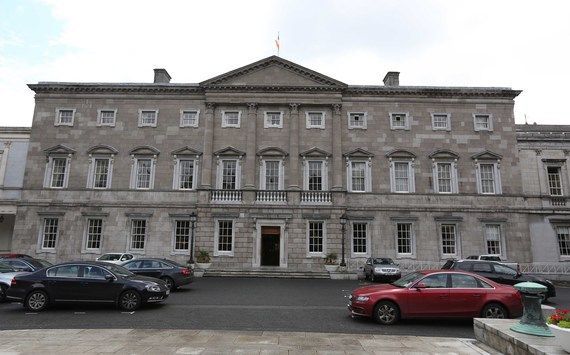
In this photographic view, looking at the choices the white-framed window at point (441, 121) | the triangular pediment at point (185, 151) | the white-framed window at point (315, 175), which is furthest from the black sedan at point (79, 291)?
the white-framed window at point (441, 121)

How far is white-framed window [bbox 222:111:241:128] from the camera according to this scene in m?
31.3

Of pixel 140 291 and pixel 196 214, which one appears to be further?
pixel 196 214

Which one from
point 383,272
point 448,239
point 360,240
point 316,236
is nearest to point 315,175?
point 316,236

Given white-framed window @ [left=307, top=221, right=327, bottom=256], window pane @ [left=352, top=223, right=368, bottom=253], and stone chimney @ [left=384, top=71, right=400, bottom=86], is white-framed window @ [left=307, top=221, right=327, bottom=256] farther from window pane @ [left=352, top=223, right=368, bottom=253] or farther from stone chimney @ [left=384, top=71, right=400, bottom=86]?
stone chimney @ [left=384, top=71, right=400, bottom=86]

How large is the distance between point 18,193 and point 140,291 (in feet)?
82.4

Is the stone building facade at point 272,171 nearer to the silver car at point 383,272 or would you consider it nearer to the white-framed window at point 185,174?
the white-framed window at point 185,174

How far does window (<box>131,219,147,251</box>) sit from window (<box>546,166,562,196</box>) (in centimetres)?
3213

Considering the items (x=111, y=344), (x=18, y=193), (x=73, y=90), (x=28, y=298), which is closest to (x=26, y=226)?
(x=18, y=193)

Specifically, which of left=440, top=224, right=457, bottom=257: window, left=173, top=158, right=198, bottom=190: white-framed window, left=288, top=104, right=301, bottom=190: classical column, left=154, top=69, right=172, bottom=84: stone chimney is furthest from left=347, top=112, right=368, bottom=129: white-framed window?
left=154, top=69, right=172, bottom=84: stone chimney

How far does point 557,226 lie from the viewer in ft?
99.0

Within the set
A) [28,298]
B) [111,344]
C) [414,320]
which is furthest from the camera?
[28,298]

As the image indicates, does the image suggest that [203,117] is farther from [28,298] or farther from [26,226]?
[28,298]

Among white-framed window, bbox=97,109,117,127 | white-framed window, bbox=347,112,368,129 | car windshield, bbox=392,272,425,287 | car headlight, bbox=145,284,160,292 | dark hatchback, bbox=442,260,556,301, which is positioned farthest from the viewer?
white-framed window, bbox=97,109,117,127

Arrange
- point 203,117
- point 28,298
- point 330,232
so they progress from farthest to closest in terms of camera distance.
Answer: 1. point 203,117
2. point 330,232
3. point 28,298
